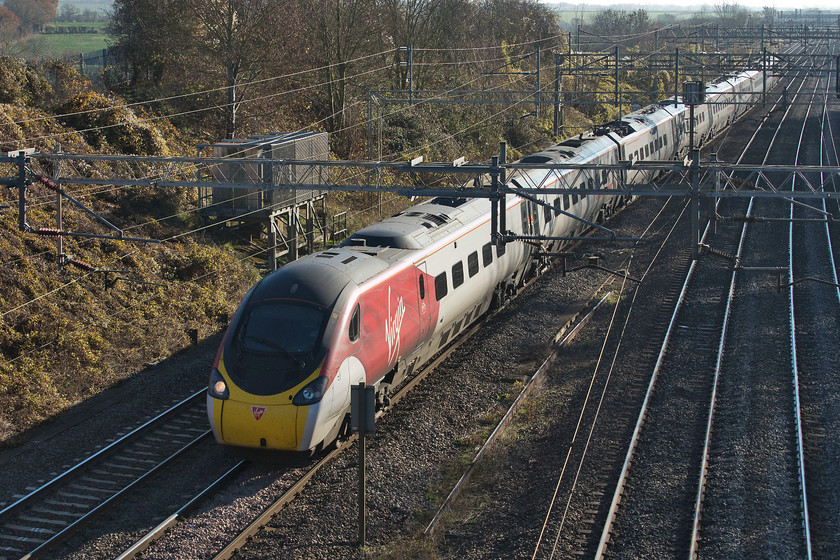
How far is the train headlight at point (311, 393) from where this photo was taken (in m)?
12.2

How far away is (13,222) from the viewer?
21266 mm

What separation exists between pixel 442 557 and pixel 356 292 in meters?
4.22

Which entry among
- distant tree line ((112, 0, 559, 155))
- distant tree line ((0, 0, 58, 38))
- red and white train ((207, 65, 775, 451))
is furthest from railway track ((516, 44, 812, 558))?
distant tree line ((0, 0, 58, 38))

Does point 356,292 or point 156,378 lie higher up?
point 356,292

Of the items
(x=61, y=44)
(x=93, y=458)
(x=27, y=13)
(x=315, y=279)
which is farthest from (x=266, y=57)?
(x=27, y=13)

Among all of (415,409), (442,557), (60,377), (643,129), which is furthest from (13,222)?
(643,129)

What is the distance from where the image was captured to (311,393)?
12.3 m

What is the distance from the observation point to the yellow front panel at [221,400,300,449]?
482 inches

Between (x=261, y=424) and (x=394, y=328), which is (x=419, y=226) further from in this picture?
(x=261, y=424)

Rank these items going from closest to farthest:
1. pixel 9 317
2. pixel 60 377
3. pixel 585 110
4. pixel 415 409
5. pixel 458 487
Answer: pixel 458 487, pixel 415 409, pixel 60 377, pixel 9 317, pixel 585 110

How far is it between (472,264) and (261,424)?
6999 mm

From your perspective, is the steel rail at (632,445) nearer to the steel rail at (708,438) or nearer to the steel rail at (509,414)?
the steel rail at (708,438)

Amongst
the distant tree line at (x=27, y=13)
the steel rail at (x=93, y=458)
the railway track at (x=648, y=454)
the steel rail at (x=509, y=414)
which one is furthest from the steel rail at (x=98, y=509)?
the distant tree line at (x=27, y=13)

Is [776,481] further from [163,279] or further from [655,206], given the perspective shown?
[655,206]
